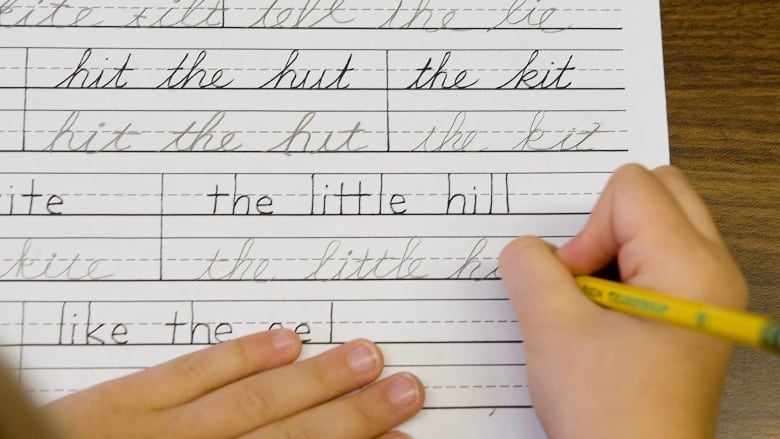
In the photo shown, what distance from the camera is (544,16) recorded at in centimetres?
64

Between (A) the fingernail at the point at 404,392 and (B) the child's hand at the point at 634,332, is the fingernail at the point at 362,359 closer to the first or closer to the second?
(A) the fingernail at the point at 404,392

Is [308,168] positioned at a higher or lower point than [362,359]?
higher

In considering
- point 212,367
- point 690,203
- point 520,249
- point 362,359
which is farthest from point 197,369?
point 690,203

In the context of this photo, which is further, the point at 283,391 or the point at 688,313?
the point at 283,391

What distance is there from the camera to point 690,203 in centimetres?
54

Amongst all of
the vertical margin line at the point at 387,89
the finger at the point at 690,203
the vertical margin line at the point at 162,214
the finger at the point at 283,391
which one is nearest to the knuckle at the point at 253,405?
the finger at the point at 283,391

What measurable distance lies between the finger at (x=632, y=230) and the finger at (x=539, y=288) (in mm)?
20

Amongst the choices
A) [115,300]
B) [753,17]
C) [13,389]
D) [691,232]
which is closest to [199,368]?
[115,300]

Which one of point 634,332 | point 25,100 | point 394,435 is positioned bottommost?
point 394,435

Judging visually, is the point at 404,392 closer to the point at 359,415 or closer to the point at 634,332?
the point at 359,415

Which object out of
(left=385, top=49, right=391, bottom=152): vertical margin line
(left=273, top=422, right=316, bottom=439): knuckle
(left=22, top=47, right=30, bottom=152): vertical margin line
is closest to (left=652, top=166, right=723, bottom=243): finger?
(left=385, top=49, right=391, bottom=152): vertical margin line

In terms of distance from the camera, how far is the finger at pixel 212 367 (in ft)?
1.89

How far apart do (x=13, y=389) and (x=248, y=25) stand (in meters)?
0.39

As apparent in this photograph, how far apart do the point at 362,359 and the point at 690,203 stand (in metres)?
0.26
